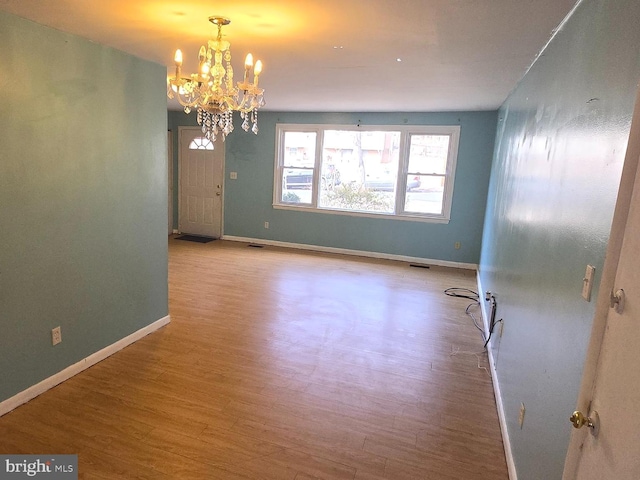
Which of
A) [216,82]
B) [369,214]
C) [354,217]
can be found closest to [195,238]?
[354,217]

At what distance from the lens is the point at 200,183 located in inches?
289

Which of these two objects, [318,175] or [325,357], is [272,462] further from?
[318,175]

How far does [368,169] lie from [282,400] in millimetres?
4604

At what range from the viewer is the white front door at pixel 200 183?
720cm

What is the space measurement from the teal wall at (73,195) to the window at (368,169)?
3613 mm

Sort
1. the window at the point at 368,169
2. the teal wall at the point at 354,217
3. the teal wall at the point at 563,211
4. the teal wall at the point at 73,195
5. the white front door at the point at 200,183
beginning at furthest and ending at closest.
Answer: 1. the white front door at the point at 200,183
2. the window at the point at 368,169
3. the teal wall at the point at 354,217
4. the teal wall at the point at 73,195
5. the teal wall at the point at 563,211

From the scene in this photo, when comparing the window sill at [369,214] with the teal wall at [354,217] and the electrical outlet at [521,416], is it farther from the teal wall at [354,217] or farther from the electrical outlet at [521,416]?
the electrical outlet at [521,416]

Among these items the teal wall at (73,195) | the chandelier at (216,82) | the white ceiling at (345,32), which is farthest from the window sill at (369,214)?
the chandelier at (216,82)

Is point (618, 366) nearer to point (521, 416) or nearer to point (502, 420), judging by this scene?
point (521, 416)

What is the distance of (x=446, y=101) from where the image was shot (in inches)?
187

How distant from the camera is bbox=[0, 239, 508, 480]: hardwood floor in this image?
199cm

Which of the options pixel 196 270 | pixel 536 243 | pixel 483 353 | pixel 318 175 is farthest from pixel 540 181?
pixel 318 175

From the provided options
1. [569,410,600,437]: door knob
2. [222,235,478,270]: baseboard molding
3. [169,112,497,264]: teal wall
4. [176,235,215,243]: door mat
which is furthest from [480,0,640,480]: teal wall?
[176,235,215,243]: door mat

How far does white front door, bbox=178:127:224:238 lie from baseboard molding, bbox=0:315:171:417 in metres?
4.01
